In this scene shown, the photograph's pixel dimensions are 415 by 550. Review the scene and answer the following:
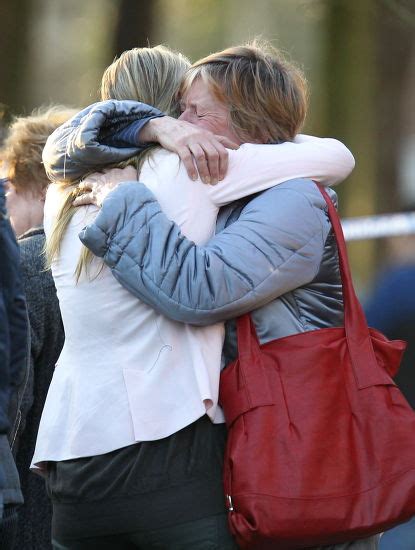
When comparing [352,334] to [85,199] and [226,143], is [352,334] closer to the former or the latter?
[226,143]

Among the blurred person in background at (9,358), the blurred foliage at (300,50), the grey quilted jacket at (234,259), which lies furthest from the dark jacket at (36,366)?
the blurred foliage at (300,50)

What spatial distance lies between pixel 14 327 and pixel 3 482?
0.35 meters

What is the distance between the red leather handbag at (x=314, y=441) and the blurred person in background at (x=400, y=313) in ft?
7.69

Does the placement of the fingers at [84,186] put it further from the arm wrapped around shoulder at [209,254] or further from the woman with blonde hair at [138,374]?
the arm wrapped around shoulder at [209,254]

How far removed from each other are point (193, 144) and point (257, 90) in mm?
219

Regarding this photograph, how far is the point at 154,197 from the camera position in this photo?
2240 millimetres

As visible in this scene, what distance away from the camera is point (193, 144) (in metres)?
2.26

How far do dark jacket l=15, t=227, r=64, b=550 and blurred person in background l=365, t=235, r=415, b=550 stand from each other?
172 cm

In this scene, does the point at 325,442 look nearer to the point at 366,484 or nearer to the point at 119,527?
the point at 366,484

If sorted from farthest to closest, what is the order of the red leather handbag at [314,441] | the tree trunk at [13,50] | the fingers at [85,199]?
the tree trunk at [13,50] → the fingers at [85,199] → the red leather handbag at [314,441]

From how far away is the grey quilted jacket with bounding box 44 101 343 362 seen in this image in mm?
2154

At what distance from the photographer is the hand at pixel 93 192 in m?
2.29

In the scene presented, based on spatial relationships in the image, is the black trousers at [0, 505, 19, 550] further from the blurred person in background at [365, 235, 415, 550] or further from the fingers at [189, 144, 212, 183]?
the blurred person in background at [365, 235, 415, 550]

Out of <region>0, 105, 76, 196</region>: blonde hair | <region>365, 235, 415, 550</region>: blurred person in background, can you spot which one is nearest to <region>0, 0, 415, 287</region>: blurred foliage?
<region>365, 235, 415, 550</region>: blurred person in background
